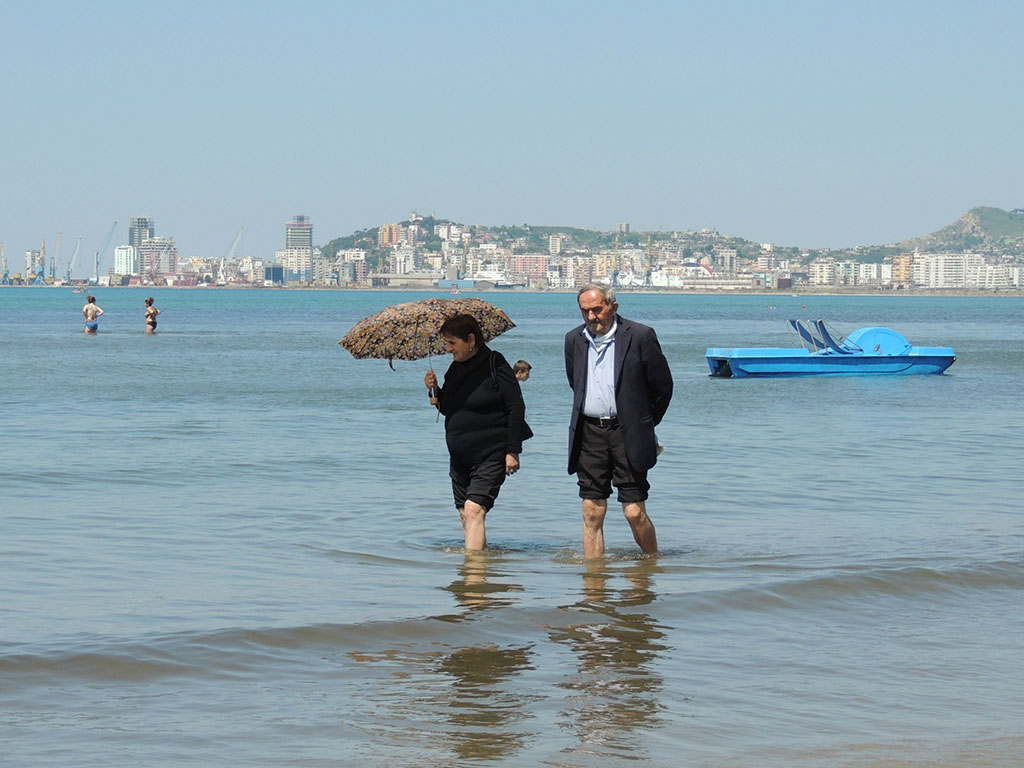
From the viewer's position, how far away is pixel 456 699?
18.3ft

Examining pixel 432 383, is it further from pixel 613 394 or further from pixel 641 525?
pixel 641 525

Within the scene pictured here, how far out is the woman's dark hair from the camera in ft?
25.2

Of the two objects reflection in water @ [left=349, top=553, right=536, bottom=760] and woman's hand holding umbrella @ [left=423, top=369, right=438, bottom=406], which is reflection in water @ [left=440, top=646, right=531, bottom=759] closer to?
reflection in water @ [left=349, top=553, right=536, bottom=760]

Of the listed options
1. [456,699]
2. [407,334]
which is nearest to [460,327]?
[407,334]

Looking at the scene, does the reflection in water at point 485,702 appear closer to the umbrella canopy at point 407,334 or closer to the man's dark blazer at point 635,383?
the man's dark blazer at point 635,383

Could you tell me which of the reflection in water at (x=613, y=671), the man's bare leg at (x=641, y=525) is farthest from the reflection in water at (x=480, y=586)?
the man's bare leg at (x=641, y=525)

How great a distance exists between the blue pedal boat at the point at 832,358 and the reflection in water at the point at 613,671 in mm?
25478

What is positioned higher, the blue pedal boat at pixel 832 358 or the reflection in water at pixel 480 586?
the blue pedal boat at pixel 832 358

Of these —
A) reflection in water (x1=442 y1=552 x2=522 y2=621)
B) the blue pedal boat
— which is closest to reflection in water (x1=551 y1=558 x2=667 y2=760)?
reflection in water (x1=442 y1=552 x2=522 y2=621)

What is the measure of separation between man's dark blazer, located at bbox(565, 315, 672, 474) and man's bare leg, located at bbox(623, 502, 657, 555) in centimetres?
43

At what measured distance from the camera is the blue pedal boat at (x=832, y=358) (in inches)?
1300

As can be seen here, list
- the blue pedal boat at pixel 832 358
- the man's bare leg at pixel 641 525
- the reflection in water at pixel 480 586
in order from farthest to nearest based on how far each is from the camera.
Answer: the blue pedal boat at pixel 832 358, the man's bare leg at pixel 641 525, the reflection in water at pixel 480 586

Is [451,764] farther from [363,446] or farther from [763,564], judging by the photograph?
[363,446]

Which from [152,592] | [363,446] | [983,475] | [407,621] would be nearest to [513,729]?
[407,621]
